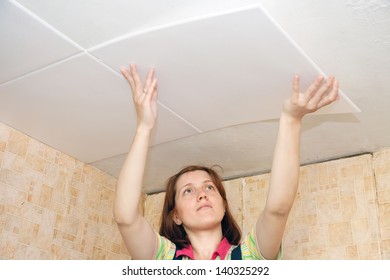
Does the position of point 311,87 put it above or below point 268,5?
below

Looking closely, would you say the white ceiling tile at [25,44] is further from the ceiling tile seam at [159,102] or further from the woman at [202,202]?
the woman at [202,202]

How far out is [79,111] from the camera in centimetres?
212

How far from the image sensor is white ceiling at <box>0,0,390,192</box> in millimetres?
1583

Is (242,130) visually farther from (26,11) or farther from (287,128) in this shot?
(26,11)

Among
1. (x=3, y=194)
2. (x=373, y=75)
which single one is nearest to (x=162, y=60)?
(x=373, y=75)

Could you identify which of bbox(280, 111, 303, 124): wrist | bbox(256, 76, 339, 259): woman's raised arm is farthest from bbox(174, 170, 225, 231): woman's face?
bbox(280, 111, 303, 124): wrist

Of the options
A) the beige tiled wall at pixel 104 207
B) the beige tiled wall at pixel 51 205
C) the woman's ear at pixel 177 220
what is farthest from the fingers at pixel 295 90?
the beige tiled wall at pixel 51 205

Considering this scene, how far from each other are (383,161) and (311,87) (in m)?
0.79

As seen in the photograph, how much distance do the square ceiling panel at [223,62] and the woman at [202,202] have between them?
6 cm

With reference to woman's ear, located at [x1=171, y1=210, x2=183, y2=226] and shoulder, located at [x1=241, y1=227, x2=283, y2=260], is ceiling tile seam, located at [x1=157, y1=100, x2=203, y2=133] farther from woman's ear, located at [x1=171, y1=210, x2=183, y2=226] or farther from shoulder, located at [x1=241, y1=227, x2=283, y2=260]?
shoulder, located at [x1=241, y1=227, x2=283, y2=260]

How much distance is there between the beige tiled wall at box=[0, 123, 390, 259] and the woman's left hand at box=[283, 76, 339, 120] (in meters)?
0.72

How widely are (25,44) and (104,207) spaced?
1048mm

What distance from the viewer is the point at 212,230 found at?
193 cm

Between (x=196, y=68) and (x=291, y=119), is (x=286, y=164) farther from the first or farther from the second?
(x=196, y=68)
